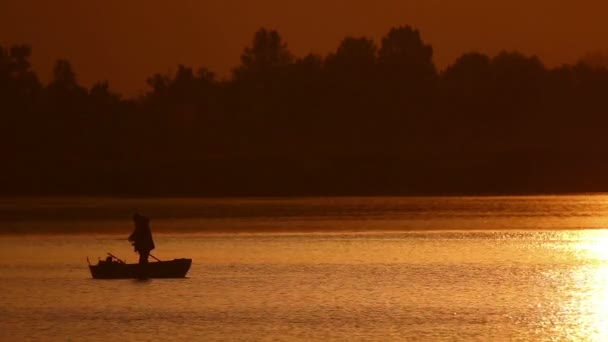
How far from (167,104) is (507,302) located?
11701 centimetres

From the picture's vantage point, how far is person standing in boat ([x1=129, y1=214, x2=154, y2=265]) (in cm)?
4244

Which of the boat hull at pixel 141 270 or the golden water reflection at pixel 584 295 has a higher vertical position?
the boat hull at pixel 141 270

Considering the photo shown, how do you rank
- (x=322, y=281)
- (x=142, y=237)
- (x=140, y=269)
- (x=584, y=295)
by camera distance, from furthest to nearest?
(x=322, y=281) < (x=140, y=269) < (x=142, y=237) < (x=584, y=295)

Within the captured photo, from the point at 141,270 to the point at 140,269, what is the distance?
51 mm

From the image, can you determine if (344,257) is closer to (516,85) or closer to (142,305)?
(142,305)

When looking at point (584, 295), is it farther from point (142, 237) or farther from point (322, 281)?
point (142, 237)

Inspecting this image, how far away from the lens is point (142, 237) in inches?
1699

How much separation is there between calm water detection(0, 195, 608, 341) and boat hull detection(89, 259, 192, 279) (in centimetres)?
35

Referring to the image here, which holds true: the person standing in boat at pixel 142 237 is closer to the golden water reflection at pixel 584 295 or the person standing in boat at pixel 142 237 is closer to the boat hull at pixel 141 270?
the boat hull at pixel 141 270

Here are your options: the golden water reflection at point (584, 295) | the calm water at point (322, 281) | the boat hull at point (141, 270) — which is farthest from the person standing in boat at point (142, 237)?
the golden water reflection at point (584, 295)

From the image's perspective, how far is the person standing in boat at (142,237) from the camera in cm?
4244

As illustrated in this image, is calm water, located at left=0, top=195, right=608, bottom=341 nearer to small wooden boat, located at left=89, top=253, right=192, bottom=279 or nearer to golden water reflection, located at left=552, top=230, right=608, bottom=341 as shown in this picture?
golden water reflection, located at left=552, top=230, right=608, bottom=341

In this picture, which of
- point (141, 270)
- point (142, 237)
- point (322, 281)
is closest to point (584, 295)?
point (322, 281)

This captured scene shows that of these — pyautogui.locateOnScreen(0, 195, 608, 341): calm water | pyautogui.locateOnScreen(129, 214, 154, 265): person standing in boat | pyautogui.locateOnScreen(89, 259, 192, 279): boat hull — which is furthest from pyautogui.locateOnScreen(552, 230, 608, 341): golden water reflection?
pyautogui.locateOnScreen(129, 214, 154, 265): person standing in boat
